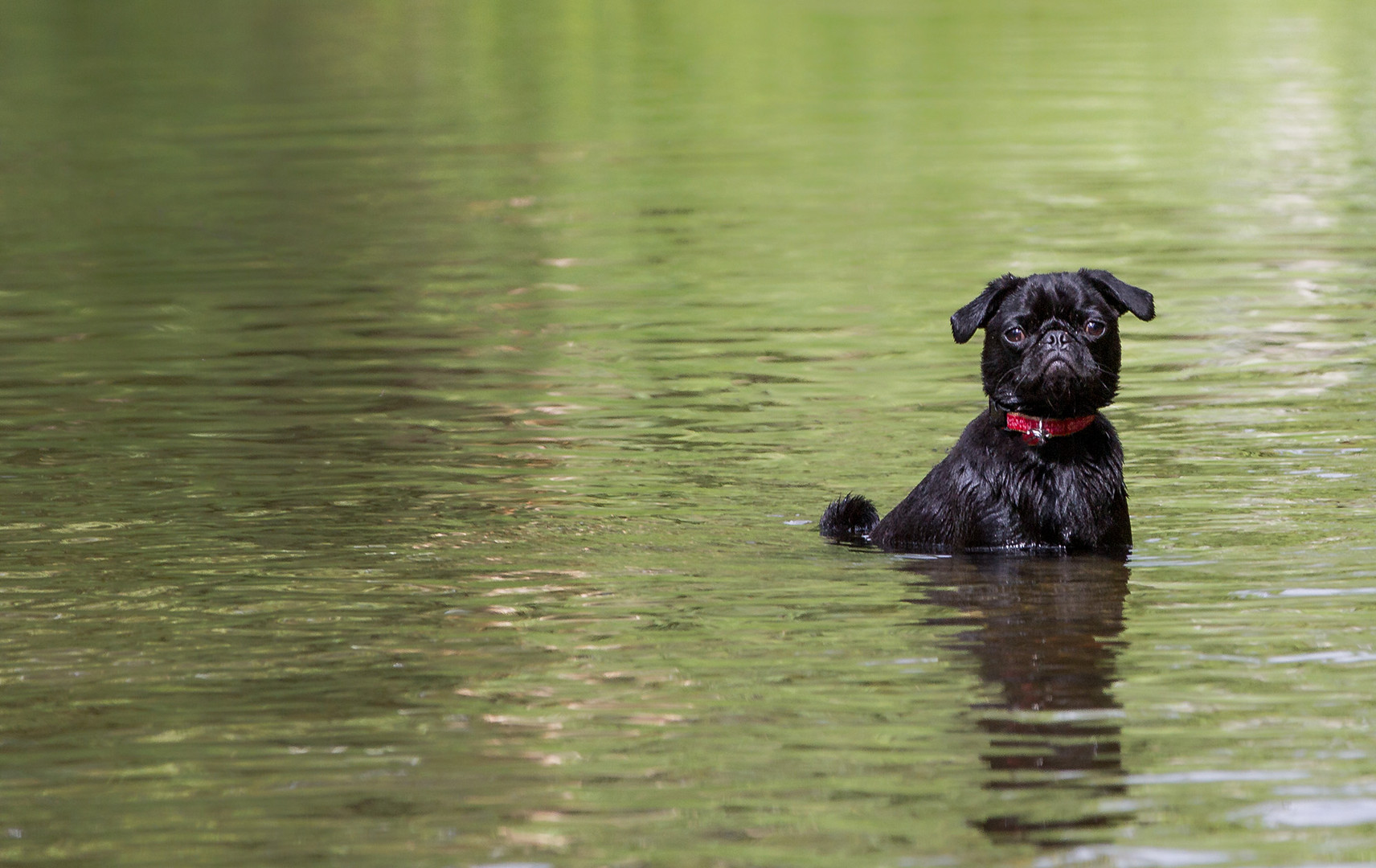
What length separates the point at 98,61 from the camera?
142ft

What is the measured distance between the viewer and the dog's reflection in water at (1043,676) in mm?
6008

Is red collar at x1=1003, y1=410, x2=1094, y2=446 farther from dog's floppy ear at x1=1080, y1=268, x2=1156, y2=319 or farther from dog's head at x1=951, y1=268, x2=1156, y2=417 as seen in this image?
dog's floppy ear at x1=1080, y1=268, x2=1156, y2=319

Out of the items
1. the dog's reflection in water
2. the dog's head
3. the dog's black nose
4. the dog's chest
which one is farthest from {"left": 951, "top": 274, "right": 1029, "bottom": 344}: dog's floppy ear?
the dog's reflection in water

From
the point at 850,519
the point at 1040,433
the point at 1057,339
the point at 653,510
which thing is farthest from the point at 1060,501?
the point at 653,510

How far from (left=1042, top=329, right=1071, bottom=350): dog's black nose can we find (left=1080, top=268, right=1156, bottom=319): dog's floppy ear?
0.36 meters

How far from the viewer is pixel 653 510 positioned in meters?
10.7

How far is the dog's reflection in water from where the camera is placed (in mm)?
6008

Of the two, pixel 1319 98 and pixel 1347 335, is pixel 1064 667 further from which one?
pixel 1319 98

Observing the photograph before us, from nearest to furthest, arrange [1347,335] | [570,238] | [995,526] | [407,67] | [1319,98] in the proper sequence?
[995,526], [1347,335], [570,238], [1319,98], [407,67]

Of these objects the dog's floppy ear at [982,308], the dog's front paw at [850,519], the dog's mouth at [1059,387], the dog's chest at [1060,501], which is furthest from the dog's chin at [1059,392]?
the dog's front paw at [850,519]

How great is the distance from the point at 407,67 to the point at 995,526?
Answer: 1340 inches

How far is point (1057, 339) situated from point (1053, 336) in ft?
0.10

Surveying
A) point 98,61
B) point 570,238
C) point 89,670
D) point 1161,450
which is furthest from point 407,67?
point 89,670

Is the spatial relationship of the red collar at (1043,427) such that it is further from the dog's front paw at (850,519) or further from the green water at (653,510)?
the dog's front paw at (850,519)
